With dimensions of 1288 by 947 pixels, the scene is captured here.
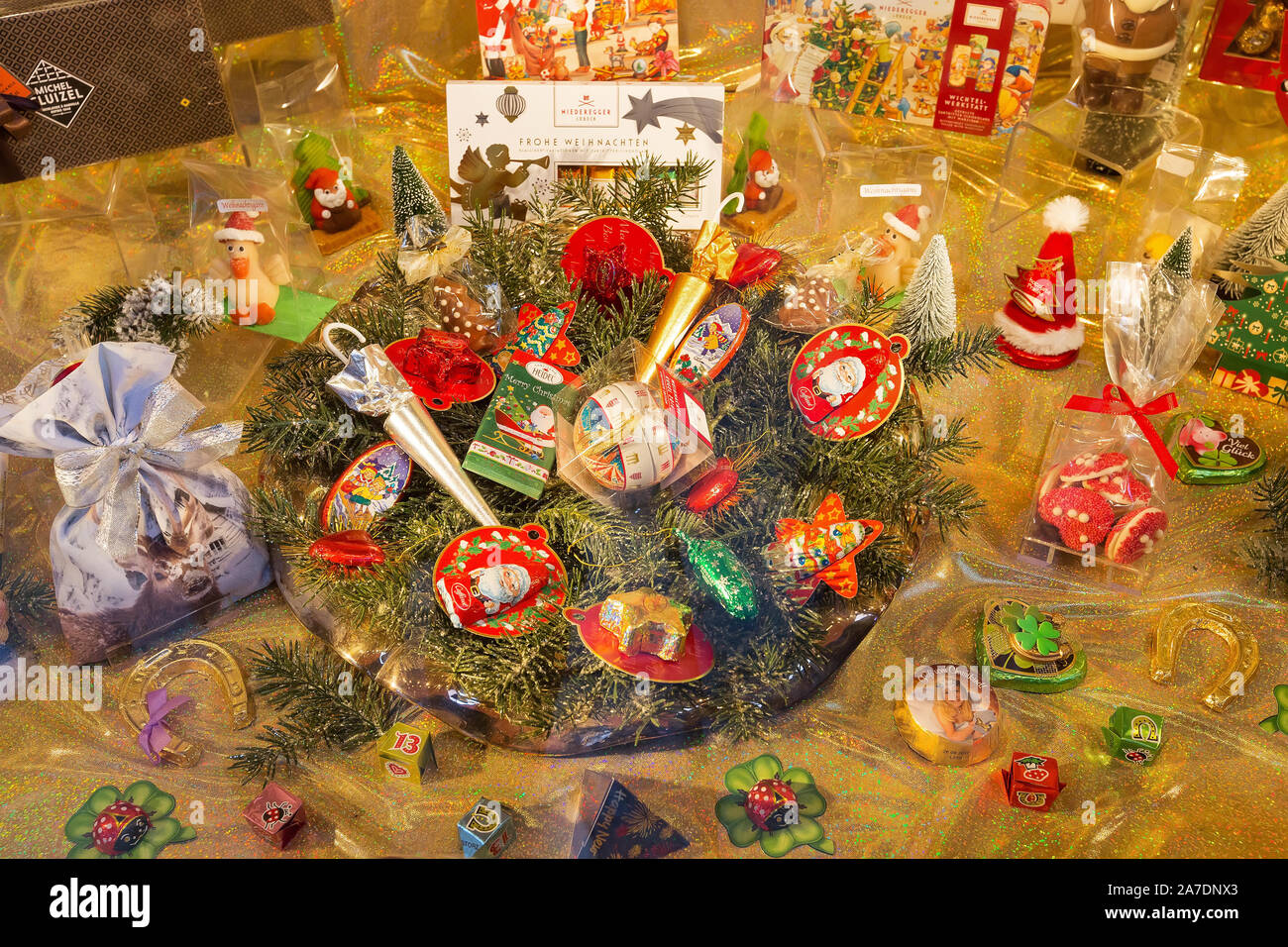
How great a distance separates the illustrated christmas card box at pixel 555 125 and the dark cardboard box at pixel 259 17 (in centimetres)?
41

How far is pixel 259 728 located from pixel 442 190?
4.41 ft

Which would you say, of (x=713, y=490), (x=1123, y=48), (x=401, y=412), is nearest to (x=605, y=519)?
(x=713, y=490)

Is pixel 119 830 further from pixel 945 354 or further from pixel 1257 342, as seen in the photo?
pixel 1257 342

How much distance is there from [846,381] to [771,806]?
649 mm

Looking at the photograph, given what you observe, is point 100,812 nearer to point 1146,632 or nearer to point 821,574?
point 821,574

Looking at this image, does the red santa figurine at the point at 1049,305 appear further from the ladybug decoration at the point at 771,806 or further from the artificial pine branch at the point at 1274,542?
the ladybug decoration at the point at 771,806

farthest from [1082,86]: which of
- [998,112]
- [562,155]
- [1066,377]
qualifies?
[562,155]

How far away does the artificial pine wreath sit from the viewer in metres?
1.57

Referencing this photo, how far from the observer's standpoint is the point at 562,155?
7.72ft

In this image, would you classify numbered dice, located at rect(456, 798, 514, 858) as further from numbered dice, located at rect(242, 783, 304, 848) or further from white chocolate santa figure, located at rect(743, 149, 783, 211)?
white chocolate santa figure, located at rect(743, 149, 783, 211)

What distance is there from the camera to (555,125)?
234 cm

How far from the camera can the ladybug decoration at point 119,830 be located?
1.53 m

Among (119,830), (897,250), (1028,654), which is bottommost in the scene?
(119,830)

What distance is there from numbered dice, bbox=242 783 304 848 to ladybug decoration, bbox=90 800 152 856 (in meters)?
0.15
